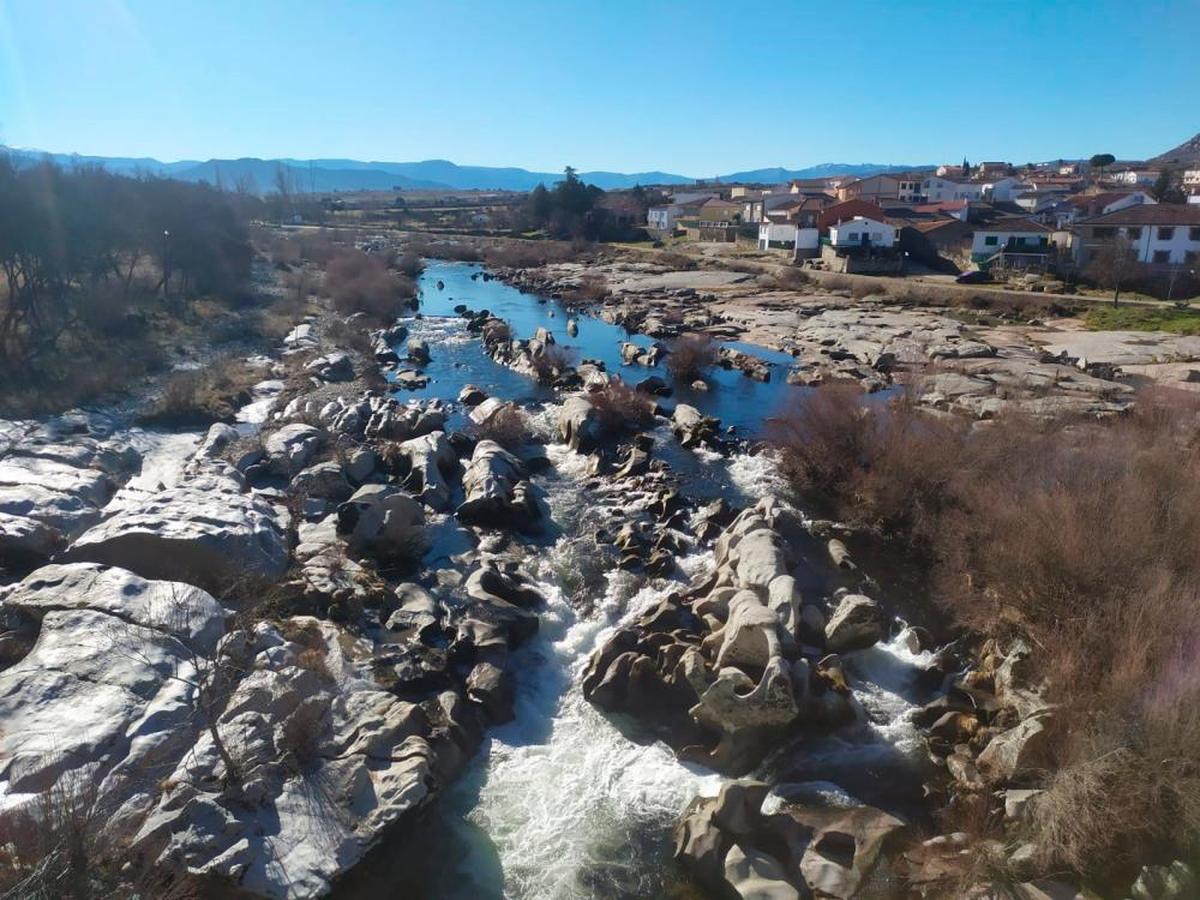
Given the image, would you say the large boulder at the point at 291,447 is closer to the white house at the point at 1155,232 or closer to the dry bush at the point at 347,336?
the dry bush at the point at 347,336

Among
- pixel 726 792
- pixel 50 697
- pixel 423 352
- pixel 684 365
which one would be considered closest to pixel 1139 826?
pixel 726 792

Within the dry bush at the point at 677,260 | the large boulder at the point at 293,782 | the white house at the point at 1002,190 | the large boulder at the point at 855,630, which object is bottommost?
the large boulder at the point at 293,782

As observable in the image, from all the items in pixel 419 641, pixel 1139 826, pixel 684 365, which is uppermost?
pixel 684 365

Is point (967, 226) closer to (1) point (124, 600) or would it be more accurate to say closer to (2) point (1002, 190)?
(2) point (1002, 190)

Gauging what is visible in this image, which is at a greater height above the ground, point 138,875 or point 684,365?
point 684,365

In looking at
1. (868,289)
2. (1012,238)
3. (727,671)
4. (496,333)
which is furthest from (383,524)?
(1012,238)

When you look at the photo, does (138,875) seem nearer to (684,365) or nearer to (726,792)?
(726,792)

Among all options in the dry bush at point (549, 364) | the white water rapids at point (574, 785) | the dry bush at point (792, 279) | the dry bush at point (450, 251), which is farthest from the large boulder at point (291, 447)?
the dry bush at point (450, 251)

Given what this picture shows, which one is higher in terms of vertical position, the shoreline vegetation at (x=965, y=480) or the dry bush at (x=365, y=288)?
the dry bush at (x=365, y=288)

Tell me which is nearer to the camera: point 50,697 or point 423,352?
point 50,697
